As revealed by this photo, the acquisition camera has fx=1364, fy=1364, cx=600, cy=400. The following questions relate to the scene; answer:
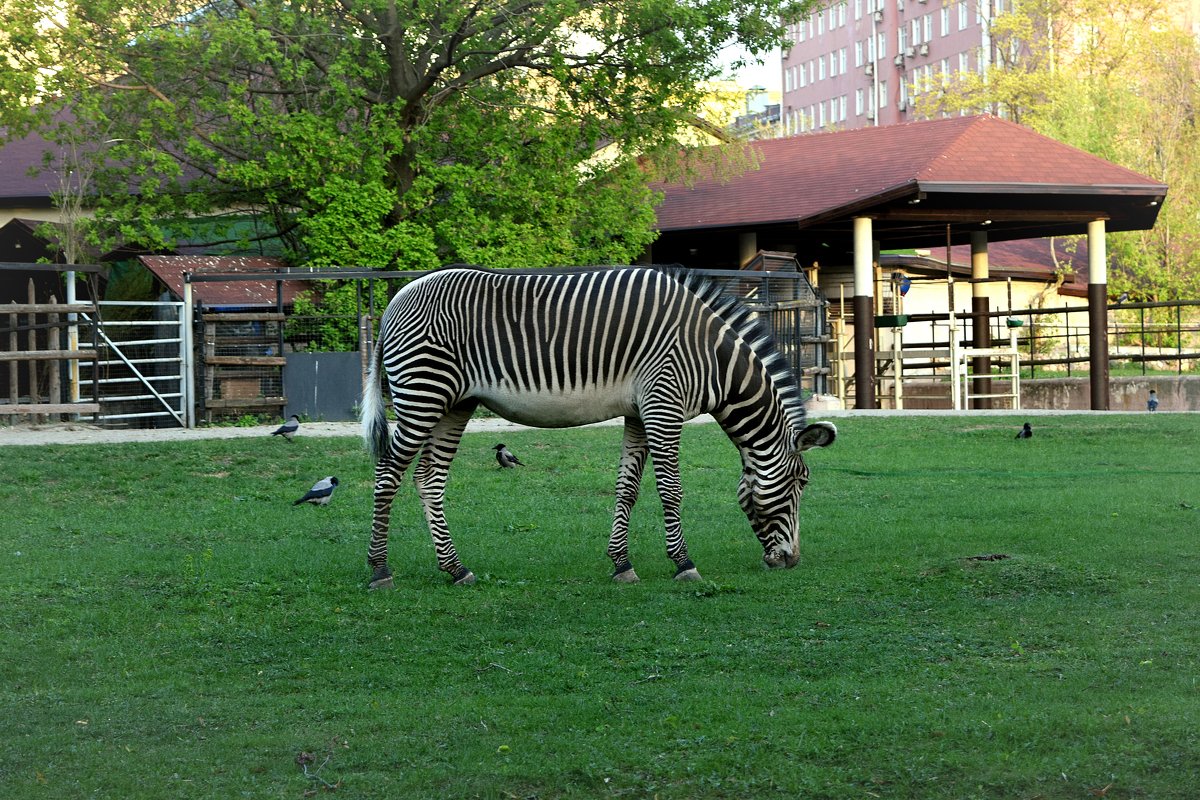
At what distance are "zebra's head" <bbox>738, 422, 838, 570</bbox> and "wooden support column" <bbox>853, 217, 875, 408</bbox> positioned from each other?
16382 mm

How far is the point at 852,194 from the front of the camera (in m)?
26.6

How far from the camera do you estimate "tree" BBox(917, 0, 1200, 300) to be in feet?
134

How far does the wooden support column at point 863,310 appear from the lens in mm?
25078

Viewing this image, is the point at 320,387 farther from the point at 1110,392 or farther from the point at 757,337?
the point at 1110,392

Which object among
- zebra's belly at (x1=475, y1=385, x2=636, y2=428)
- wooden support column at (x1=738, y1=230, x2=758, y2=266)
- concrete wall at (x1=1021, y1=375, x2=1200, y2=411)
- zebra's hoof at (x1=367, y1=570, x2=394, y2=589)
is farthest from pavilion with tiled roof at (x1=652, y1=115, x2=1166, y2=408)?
zebra's hoof at (x1=367, y1=570, x2=394, y2=589)

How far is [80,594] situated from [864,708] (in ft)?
17.2

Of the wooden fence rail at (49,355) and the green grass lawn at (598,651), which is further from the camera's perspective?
the wooden fence rail at (49,355)

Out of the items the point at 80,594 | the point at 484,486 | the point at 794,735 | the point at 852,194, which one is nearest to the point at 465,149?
the point at 852,194

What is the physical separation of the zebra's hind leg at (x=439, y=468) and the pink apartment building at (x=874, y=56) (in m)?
64.5

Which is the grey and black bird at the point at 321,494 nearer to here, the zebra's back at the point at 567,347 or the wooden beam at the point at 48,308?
the zebra's back at the point at 567,347

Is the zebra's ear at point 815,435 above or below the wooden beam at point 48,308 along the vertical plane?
below

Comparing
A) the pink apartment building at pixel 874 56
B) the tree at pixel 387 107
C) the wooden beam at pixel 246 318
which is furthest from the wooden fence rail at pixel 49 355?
the pink apartment building at pixel 874 56

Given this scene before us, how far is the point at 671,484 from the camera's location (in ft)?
28.9

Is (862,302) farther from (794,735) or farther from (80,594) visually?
(794,735)
